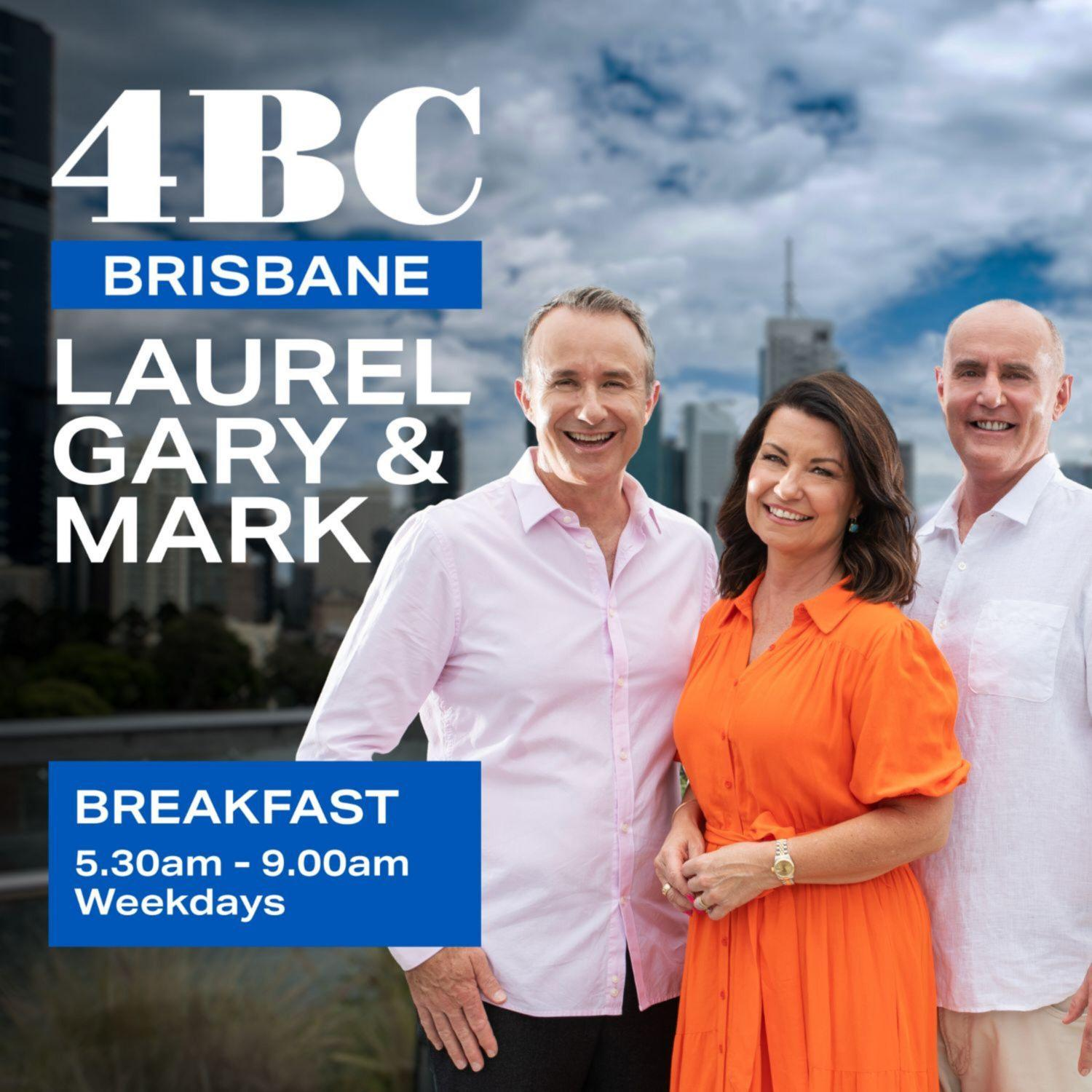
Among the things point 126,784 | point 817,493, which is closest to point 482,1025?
point 817,493

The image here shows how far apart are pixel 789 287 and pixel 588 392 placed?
4.78m

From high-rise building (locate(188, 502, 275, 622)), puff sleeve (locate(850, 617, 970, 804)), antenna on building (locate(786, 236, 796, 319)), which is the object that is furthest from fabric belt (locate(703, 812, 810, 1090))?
antenna on building (locate(786, 236, 796, 319))

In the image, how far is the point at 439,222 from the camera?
2938 mm

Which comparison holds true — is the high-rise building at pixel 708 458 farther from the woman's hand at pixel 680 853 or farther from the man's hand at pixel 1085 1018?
the man's hand at pixel 1085 1018

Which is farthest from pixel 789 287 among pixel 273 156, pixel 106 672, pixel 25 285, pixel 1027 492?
pixel 1027 492

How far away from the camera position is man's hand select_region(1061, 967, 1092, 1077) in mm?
1365

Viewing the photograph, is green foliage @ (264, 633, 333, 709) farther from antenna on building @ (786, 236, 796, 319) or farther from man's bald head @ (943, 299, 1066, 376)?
man's bald head @ (943, 299, 1066, 376)

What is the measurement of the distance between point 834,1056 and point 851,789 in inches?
13.5

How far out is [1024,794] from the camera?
1.42 metres

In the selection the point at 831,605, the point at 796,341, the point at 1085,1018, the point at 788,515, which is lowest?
the point at 1085,1018

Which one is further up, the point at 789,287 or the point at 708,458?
the point at 789,287

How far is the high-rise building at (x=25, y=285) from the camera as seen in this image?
6027 mm

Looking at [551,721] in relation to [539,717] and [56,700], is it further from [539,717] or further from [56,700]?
[56,700]

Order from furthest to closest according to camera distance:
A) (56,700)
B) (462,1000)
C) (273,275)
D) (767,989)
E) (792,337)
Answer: (792,337) < (56,700) < (273,275) < (462,1000) < (767,989)
